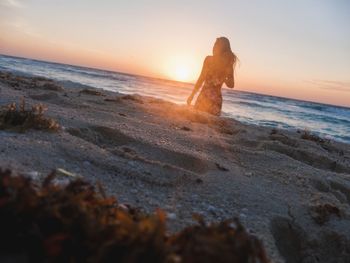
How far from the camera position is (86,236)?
5.70ft

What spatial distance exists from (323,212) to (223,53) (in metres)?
6.10

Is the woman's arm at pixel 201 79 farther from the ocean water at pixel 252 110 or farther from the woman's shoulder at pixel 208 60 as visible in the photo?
the ocean water at pixel 252 110

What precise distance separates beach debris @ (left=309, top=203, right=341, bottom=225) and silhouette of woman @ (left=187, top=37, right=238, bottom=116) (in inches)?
231

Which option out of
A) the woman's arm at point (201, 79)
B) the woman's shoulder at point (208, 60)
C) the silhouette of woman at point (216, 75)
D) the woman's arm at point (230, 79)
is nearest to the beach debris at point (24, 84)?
the woman's arm at point (201, 79)

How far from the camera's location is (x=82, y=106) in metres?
7.41

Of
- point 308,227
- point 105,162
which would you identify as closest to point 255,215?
point 308,227

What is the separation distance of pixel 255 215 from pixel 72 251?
6.24 feet

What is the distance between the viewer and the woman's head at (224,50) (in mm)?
9156

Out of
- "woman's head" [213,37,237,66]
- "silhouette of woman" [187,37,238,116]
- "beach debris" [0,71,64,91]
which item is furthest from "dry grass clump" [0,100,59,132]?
"woman's head" [213,37,237,66]

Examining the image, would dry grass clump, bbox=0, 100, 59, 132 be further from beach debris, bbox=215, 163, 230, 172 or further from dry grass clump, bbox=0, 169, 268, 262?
dry grass clump, bbox=0, 169, 268, 262

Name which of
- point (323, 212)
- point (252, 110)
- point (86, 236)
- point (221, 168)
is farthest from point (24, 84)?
point (252, 110)

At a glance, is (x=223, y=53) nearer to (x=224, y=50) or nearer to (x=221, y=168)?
(x=224, y=50)

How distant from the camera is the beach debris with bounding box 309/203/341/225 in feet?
11.4

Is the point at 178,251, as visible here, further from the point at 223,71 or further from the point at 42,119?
the point at 223,71
